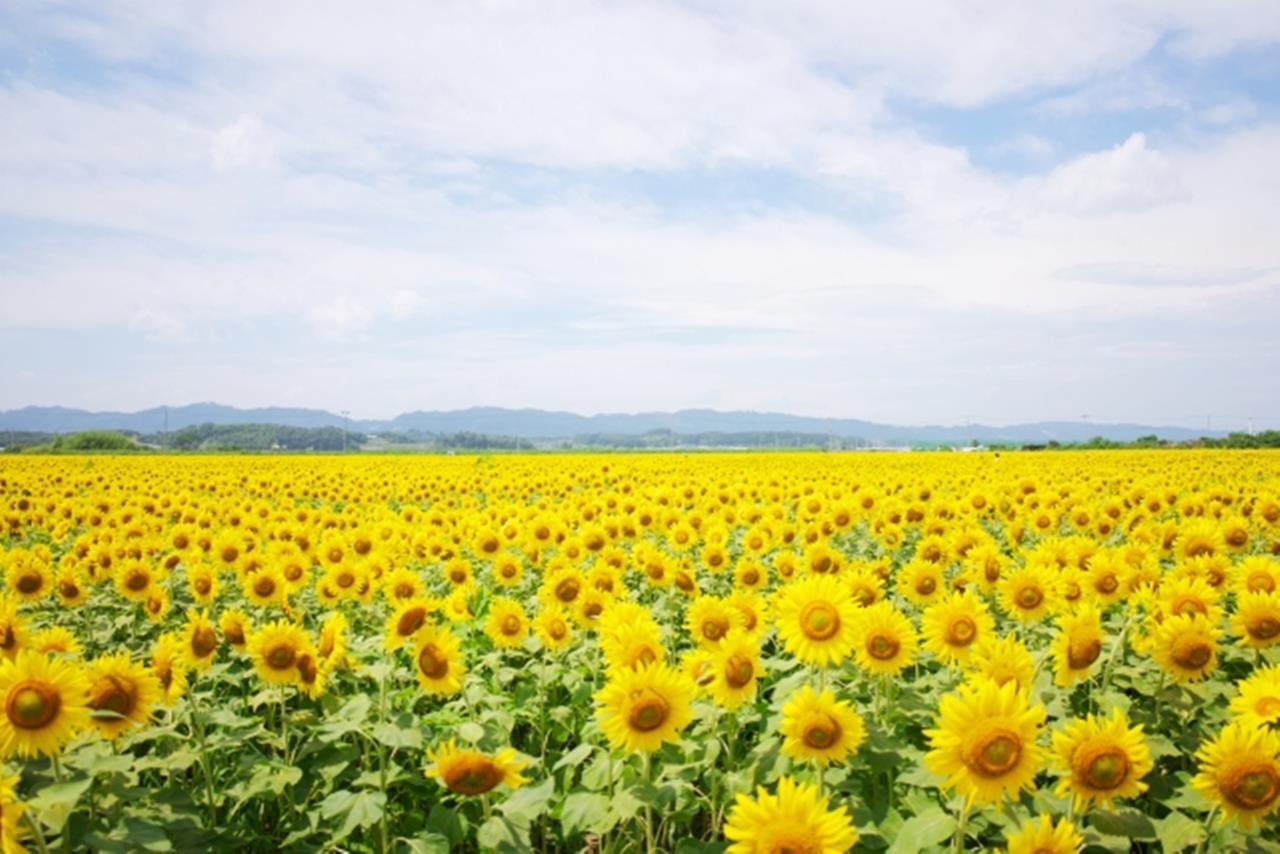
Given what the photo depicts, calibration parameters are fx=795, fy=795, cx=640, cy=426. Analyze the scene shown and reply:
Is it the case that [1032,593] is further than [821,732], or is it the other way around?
[1032,593]

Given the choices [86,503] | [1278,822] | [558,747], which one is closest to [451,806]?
[558,747]

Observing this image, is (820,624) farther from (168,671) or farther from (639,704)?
(168,671)

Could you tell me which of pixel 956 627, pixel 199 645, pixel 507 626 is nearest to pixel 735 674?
pixel 956 627

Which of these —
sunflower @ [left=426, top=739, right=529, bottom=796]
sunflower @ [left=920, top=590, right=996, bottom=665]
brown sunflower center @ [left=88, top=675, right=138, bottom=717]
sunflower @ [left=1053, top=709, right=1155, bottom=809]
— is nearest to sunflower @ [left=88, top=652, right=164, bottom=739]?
brown sunflower center @ [left=88, top=675, right=138, bottom=717]

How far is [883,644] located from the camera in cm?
376

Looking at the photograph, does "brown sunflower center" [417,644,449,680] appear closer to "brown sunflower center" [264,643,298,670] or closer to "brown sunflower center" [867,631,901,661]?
"brown sunflower center" [264,643,298,670]

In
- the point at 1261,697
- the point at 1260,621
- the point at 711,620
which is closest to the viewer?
the point at 1261,697

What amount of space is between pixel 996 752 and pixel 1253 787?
876 millimetres

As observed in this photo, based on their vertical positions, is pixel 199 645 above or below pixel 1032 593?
below

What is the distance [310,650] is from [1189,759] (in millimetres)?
4806

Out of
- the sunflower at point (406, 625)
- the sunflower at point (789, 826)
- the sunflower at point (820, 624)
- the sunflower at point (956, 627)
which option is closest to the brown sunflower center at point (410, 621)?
the sunflower at point (406, 625)

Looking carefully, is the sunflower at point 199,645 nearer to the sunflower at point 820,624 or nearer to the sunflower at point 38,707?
the sunflower at point 38,707

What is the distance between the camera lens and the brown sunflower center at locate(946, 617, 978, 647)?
4.09 meters

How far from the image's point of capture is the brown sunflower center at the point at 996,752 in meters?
2.69
